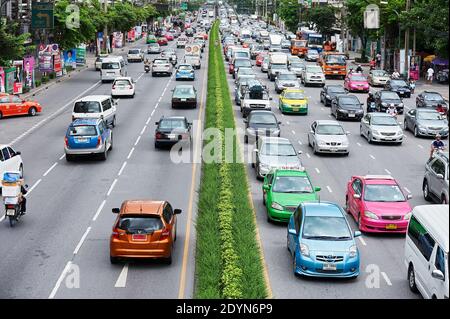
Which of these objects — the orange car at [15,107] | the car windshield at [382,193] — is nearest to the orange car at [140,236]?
the car windshield at [382,193]

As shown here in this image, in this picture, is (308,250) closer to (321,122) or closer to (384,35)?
(321,122)

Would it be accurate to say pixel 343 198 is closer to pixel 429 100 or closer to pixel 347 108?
pixel 347 108

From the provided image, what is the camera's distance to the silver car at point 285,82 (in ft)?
203

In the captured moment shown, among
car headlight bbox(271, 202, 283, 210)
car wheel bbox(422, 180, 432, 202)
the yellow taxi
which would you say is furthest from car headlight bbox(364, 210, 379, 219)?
the yellow taxi

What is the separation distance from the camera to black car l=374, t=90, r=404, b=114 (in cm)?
5109

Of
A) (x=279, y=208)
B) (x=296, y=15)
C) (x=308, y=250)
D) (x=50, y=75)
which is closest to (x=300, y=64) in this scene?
(x=50, y=75)

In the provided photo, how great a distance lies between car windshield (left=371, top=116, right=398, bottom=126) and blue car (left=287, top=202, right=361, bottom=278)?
20374 millimetres

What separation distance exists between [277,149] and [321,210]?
A: 11.0 m

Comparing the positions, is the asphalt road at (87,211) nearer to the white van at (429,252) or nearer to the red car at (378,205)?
the red car at (378,205)

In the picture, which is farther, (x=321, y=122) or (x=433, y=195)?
(x=321, y=122)

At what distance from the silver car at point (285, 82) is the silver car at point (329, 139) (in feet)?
76.7

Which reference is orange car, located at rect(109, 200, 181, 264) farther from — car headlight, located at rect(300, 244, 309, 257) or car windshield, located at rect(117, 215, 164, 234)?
car headlight, located at rect(300, 244, 309, 257)

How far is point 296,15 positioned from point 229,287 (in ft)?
492
